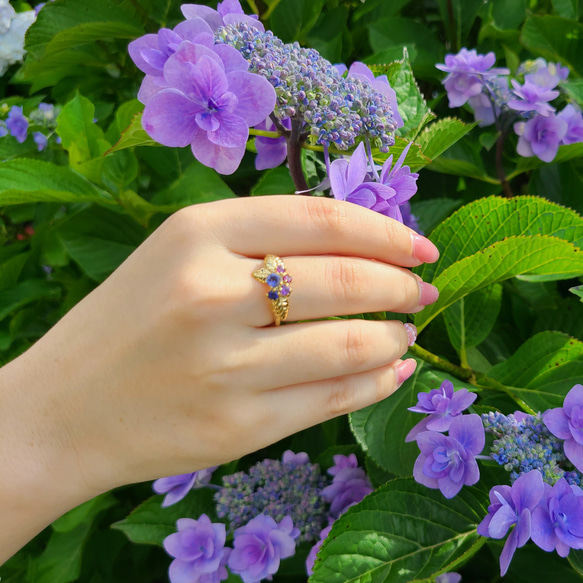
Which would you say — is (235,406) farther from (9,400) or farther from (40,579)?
(40,579)

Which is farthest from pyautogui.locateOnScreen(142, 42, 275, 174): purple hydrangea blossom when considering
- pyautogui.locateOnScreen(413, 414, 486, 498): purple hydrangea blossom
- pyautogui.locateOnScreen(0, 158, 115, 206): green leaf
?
pyautogui.locateOnScreen(0, 158, 115, 206): green leaf

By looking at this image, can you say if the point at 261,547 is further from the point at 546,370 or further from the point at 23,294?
the point at 23,294

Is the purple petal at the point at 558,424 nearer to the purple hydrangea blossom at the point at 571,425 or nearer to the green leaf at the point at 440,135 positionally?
the purple hydrangea blossom at the point at 571,425

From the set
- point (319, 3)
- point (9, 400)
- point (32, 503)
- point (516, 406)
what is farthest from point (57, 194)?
point (516, 406)

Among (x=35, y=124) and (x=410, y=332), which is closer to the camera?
(x=410, y=332)

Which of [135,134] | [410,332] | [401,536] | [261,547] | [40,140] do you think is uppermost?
[135,134]

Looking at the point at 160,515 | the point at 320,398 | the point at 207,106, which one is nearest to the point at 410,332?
the point at 320,398

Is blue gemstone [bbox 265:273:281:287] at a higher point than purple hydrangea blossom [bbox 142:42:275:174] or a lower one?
lower

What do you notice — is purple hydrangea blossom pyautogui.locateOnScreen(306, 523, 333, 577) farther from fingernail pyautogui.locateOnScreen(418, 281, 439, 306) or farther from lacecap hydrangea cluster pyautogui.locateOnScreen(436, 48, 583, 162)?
lacecap hydrangea cluster pyautogui.locateOnScreen(436, 48, 583, 162)
